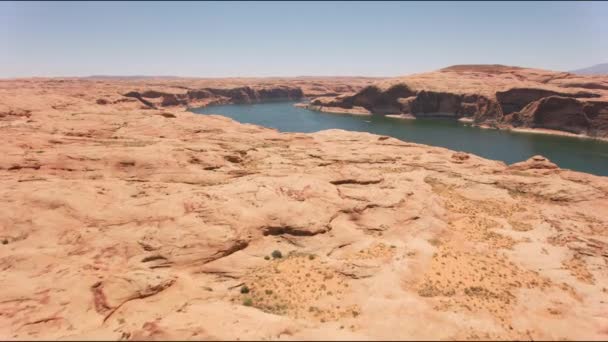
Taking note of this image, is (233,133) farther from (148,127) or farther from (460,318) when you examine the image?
(460,318)

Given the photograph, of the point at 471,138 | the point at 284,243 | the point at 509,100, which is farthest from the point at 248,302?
the point at 509,100

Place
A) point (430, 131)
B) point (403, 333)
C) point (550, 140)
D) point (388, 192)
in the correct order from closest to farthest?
point (403, 333), point (388, 192), point (550, 140), point (430, 131)

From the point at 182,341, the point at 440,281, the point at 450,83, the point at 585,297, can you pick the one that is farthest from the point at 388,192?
the point at 450,83

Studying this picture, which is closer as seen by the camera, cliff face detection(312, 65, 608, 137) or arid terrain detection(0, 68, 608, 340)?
arid terrain detection(0, 68, 608, 340)

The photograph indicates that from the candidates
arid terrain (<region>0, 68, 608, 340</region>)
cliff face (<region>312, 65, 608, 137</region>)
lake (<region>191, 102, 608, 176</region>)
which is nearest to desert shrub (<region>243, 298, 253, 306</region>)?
arid terrain (<region>0, 68, 608, 340</region>)

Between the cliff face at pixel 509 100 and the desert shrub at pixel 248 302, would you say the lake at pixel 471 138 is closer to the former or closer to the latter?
the cliff face at pixel 509 100

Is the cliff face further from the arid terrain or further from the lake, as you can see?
the arid terrain
